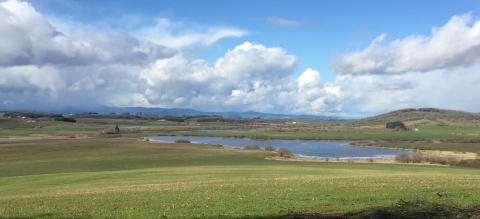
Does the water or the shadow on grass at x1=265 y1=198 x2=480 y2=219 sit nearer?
the shadow on grass at x1=265 y1=198 x2=480 y2=219

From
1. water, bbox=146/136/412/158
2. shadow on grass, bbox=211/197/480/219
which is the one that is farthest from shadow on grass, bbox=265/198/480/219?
water, bbox=146/136/412/158

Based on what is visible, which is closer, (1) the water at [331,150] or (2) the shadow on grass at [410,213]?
(2) the shadow on grass at [410,213]

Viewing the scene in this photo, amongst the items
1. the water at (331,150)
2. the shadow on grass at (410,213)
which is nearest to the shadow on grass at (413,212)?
the shadow on grass at (410,213)

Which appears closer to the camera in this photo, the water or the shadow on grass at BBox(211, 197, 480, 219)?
the shadow on grass at BBox(211, 197, 480, 219)

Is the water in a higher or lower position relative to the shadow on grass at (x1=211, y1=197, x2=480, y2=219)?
lower

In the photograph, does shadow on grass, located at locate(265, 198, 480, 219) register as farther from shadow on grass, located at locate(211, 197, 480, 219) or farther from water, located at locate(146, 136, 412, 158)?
water, located at locate(146, 136, 412, 158)

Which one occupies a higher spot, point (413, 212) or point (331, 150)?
point (413, 212)

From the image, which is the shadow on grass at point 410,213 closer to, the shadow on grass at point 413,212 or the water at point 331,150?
the shadow on grass at point 413,212

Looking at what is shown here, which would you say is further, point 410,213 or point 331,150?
point 331,150

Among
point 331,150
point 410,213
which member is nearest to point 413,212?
point 410,213

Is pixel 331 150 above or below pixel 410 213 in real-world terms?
below

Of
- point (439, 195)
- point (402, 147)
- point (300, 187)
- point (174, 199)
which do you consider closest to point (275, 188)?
point (300, 187)

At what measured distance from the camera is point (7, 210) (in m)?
14.5

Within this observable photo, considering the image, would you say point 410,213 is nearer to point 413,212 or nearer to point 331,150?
point 413,212
